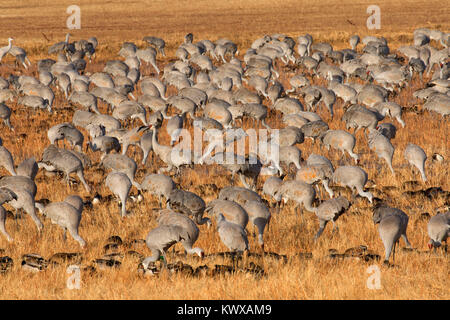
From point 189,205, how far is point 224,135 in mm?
6553

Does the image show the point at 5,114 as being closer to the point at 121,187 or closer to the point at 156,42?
the point at 121,187

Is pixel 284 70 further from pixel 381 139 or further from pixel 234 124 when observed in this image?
pixel 381 139

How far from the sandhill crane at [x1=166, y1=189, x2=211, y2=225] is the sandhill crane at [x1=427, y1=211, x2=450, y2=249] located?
374 cm

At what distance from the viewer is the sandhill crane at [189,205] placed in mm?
11703

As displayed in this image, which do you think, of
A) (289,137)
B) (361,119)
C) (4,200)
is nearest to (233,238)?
(4,200)

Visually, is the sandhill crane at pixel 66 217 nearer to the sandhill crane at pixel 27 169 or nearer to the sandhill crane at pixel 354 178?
the sandhill crane at pixel 27 169

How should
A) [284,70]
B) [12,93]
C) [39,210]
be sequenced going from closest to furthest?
[39,210] < [12,93] < [284,70]

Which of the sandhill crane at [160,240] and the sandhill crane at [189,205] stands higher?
the sandhill crane at [189,205]

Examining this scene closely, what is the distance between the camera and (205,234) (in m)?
11.4

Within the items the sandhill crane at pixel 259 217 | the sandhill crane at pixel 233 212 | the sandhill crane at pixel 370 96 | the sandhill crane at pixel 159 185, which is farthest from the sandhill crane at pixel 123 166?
the sandhill crane at pixel 370 96

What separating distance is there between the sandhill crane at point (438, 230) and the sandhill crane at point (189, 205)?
3.74 meters

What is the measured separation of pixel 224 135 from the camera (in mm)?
18125
